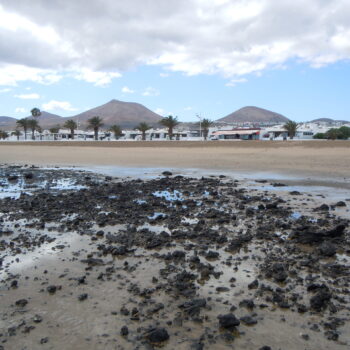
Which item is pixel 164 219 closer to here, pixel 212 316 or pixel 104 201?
pixel 104 201

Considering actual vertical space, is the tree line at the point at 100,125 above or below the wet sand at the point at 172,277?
above

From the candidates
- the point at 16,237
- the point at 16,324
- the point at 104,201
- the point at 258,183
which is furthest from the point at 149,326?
the point at 258,183

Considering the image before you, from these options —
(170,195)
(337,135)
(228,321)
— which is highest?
(337,135)

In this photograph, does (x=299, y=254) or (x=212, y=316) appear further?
(x=299, y=254)

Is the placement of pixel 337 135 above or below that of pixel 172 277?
above

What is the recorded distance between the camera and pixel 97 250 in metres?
6.88

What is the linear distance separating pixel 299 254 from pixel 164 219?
358 centimetres

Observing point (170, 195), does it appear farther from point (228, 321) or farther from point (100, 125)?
point (100, 125)

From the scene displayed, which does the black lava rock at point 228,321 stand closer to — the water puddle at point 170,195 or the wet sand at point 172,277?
the wet sand at point 172,277

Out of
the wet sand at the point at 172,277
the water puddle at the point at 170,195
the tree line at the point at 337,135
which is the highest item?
the tree line at the point at 337,135

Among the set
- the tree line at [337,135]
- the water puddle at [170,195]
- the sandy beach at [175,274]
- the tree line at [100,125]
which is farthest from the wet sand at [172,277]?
the tree line at [100,125]

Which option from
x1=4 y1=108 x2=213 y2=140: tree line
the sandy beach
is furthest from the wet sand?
x1=4 y1=108 x2=213 y2=140: tree line

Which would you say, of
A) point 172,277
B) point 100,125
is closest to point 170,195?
point 172,277

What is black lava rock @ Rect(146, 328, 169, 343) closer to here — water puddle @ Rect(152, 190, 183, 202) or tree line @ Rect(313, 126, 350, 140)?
water puddle @ Rect(152, 190, 183, 202)
